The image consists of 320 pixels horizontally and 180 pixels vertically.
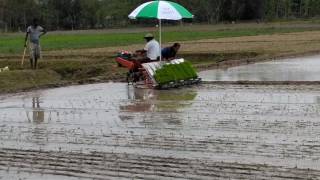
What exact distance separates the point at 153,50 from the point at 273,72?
4391mm

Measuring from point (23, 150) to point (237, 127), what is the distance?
3375mm

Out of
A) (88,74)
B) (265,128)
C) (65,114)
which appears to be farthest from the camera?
(88,74)

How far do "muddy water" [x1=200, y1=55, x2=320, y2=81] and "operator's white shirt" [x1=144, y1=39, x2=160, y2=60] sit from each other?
5.85ft

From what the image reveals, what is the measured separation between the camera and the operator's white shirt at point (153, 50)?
671 inches

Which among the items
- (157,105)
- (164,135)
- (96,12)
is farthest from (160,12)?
(96,12)

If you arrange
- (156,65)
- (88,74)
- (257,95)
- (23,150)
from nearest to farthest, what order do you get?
(23,150), (257,95), (156,65), (88,74)

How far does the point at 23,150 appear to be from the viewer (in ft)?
29.2

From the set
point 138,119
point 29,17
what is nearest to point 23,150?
point 138,119

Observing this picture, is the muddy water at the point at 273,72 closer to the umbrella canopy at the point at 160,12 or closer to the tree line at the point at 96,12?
the umbrella canopy at the point at 160,12

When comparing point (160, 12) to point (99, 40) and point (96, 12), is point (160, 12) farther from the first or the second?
point (96, 12)

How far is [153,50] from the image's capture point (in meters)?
17.2

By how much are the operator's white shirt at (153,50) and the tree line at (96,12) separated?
235 ft

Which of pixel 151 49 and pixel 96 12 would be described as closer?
pixel 151 49

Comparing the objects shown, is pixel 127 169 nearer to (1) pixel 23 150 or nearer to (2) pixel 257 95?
(1) pixel 23 150
